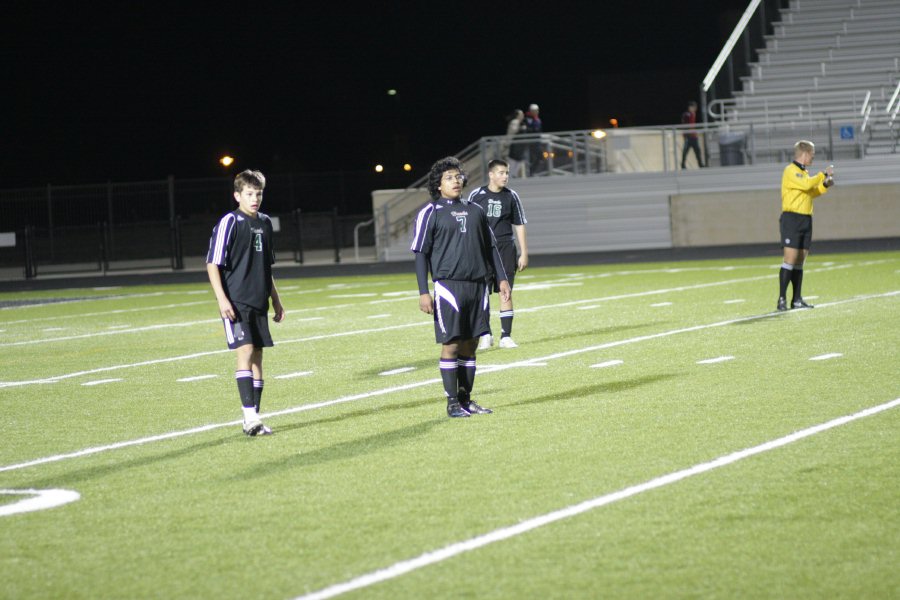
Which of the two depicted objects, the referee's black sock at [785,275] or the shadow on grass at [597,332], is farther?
the referee's black sock at [785,275]

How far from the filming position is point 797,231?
51.0 feet

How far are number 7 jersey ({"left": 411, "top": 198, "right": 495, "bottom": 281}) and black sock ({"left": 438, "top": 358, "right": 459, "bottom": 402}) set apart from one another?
574mm

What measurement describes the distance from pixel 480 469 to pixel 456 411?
76.5 inches

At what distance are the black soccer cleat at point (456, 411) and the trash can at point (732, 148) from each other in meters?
25.2

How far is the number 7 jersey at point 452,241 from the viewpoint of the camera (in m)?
9.26

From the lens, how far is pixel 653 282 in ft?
73.6

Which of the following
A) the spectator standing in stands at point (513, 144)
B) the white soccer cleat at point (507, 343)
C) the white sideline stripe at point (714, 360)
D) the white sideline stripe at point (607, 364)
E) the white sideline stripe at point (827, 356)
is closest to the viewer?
the white sideline stripe at point (827, 356)

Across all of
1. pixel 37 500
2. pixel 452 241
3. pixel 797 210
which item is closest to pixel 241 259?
pixel 452 241

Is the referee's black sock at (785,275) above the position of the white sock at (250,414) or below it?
above

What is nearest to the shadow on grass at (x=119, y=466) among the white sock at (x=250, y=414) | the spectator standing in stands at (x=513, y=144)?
the white sock at (x=250, y=414)

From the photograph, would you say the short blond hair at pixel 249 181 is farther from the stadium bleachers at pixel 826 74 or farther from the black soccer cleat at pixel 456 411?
the stadium bleachers at pixel 826 74

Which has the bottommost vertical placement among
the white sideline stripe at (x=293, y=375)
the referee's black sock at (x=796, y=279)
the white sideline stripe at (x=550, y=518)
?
the white sideline stripe at (x=550, y=518)

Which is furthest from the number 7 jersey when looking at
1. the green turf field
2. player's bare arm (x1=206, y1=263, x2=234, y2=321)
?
player's bare arm (x1=206, y1=263, x2=234, y2=321)

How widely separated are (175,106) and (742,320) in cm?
4906
